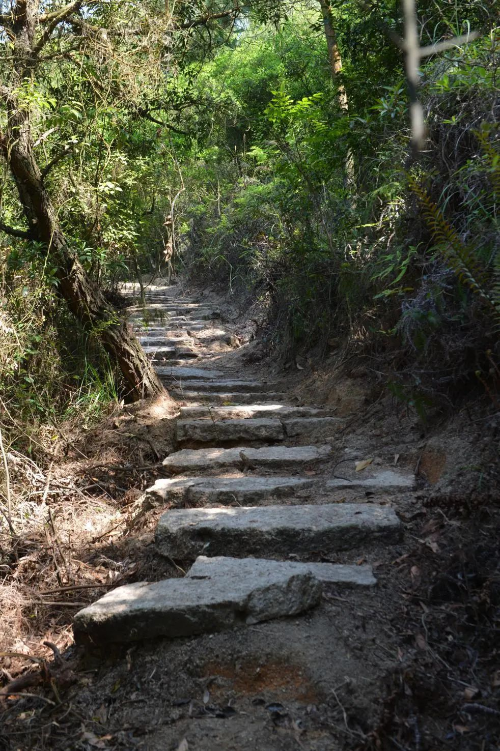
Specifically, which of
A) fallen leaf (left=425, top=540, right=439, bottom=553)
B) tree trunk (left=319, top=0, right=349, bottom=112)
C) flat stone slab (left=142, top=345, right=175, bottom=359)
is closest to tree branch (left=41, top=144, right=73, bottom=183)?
tree trunk (left=319, top=0, right=349, bottom=112)

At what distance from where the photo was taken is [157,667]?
2.19 m

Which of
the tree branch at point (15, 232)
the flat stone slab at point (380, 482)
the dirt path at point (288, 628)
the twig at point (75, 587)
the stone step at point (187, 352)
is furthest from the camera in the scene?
the stone step at point (187, 352)

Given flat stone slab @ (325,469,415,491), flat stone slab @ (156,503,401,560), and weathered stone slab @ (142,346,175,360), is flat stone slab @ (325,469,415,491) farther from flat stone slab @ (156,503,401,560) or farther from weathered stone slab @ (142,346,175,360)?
weathered stone slab @ (142,346,175,360)

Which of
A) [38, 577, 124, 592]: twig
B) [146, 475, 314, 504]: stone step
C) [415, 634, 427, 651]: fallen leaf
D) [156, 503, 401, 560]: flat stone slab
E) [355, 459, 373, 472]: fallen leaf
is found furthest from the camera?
[355, 459, 373, 472]: fallen leaf

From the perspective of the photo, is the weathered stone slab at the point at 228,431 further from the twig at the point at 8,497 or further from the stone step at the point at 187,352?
the stone step at the point at 187,352

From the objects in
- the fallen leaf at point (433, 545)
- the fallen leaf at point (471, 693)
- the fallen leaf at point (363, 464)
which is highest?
the fallen leaf at point (363, 464)

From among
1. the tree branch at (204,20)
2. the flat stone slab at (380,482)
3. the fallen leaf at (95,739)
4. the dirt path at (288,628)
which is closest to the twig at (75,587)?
the dirt path at (288,628)

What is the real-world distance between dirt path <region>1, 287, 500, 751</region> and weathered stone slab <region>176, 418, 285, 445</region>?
90 cm

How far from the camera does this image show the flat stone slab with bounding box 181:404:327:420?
15.9 ft

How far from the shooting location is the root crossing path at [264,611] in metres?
1.89

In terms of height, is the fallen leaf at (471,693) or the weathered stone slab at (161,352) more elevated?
the weathered stone slab at (161,352)

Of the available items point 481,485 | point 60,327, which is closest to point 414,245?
point 481,485

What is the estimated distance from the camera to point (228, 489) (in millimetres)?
3494

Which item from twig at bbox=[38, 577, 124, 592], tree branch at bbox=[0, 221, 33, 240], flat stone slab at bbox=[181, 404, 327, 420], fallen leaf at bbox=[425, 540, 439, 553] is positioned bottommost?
twig at bbox=[38, 577, 124, 592]
